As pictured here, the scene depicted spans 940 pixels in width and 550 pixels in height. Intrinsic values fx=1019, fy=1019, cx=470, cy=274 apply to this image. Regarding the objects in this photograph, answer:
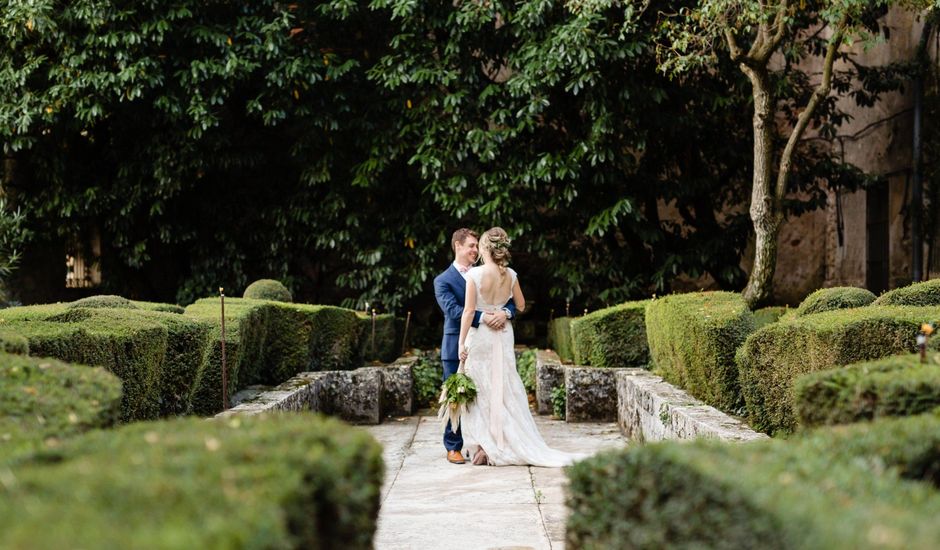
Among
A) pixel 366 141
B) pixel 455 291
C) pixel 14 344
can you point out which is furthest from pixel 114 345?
pixel 366 141

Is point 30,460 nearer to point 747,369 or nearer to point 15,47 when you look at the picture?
point 747,369

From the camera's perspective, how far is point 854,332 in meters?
5.33

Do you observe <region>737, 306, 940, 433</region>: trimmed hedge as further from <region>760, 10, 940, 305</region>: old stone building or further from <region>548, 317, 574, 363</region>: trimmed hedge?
<region>760, 10, 940, 305</region>: old stone building

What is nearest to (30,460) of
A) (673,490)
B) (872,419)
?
(673,490)

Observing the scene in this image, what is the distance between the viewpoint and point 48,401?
3.32 meters

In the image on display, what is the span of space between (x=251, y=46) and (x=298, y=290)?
13.5ft

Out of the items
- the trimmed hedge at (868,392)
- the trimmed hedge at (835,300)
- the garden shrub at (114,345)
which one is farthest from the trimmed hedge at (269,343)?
the trimmed hedge at (868,392)

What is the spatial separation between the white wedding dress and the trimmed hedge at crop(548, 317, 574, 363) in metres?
4.63

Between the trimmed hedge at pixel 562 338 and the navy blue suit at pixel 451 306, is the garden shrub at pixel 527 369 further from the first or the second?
the navy blue suit at pixel 451 306

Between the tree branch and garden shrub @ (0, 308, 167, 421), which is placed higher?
the tree branch

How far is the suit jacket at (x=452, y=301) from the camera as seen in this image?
27.9ft

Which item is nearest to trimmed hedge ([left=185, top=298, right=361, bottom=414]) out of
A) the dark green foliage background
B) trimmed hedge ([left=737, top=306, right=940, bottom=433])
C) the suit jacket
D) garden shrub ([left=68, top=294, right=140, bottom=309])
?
garden shrub ([left=68, top=294, right=140, bottom=309])

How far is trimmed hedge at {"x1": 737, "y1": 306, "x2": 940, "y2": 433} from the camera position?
530cm

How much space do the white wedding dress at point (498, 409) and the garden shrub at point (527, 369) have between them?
4.68 metres
